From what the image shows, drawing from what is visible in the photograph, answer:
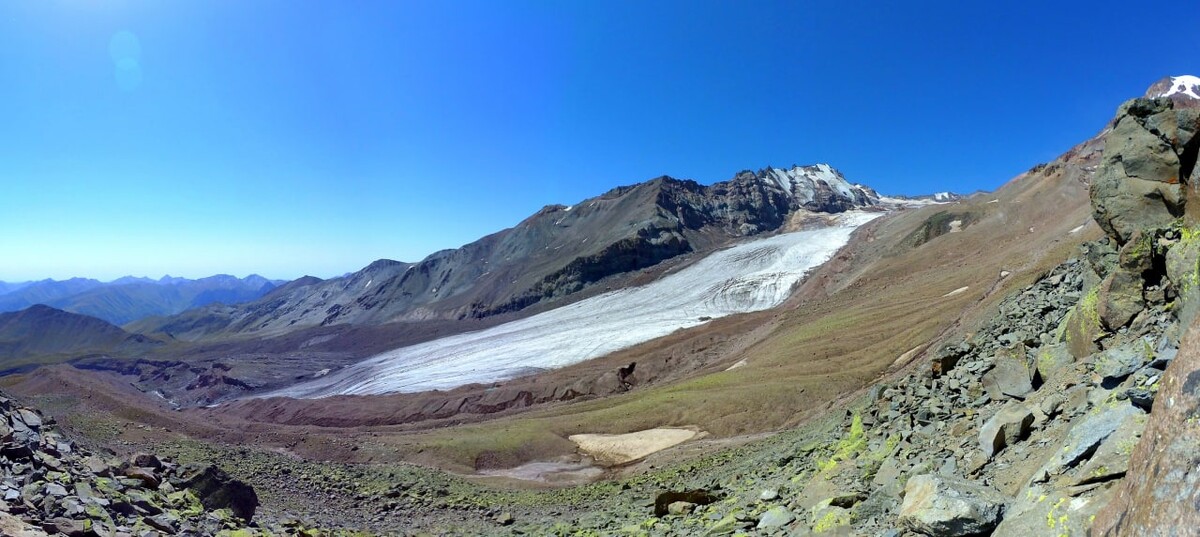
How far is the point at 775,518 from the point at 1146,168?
10.2 m

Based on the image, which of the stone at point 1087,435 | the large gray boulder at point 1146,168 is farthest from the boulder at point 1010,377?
the stone at point 1087,435

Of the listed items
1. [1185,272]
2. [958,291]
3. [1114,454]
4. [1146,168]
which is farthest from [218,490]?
[958,291]

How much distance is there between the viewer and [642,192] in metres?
148

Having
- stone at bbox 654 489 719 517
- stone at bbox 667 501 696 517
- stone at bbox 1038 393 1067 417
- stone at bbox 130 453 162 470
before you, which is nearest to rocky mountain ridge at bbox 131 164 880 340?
stone at bbox 654 489 719 517

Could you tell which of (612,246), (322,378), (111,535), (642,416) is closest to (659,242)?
(612,246)

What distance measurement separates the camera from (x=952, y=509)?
6441mm

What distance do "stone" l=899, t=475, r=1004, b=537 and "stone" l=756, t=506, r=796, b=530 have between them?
12.3 ft

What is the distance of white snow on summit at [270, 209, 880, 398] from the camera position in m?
67.6

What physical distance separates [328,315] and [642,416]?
492 ft

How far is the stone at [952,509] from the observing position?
20.3 feet

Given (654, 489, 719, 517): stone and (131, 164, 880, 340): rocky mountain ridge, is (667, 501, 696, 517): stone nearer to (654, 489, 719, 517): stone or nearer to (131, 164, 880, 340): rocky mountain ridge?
(654, 489, 719, 517): stone

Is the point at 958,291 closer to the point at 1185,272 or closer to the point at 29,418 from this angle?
the point at 1185,272

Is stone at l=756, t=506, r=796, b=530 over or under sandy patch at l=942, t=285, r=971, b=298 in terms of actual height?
under

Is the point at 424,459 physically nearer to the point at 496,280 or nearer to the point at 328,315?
the point at 496,280
